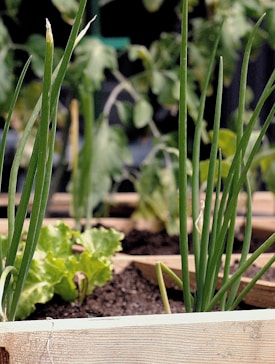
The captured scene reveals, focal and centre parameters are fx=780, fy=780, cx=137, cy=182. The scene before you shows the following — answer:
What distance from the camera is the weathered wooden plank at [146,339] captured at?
78 centimetres

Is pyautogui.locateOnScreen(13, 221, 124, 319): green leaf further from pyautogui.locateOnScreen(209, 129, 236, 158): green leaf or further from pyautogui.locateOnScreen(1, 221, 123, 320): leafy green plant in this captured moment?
pyautogui.locateOnScreen(209, 129, 236, 158): green leaf

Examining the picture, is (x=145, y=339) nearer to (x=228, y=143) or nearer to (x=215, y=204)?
(x=215, y=204)

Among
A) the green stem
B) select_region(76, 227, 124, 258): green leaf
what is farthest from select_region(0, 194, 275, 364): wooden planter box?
select_region(76, 227, 124, 258): green leaf

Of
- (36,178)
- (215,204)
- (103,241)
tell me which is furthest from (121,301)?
(36,178)

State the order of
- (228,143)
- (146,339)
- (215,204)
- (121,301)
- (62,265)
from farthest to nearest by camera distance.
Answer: (228,143)
(121,301)
(62,265)
(215,204)
(146,339)

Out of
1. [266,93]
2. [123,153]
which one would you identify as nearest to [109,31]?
[123,153]

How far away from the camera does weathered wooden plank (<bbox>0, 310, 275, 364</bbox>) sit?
783 millimetres

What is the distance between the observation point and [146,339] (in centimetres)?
80

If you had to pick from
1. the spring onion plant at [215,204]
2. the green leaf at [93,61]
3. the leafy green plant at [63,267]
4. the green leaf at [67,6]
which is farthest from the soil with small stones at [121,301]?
the green leaf at [67,6]

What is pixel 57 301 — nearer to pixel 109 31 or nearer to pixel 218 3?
pixel 218 3

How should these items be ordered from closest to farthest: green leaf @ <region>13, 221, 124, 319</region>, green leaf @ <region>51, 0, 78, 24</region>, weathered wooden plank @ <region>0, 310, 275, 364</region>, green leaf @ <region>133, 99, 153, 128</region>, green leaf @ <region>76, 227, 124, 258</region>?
weathered wooden plank @ <region>0, 310, 275, 364</region> < green leaf @ <region>13, 221, 124, 319</region> < green leaf @ <region>76, 227, 124, 258</region> < green leaf @ <region>51, 0, 78, 24</region> < green leaf @ <region>133, 99, 153, 128</region>

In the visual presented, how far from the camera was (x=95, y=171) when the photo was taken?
75.0 inches

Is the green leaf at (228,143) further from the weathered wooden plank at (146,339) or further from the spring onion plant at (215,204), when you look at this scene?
the weathered wooden plank at (146,339)

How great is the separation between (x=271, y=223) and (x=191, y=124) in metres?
0.83
